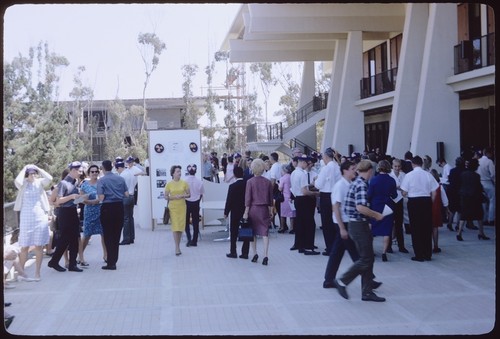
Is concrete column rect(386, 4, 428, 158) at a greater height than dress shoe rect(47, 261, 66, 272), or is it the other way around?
concrete column rect(386, 4, 428, 158)

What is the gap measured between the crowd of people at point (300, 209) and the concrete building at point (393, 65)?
21.0ft

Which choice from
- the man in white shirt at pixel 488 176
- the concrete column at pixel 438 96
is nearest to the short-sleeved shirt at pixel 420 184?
the man in white shirt at pixel 488 176

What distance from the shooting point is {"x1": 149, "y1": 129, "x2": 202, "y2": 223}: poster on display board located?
16.7 m

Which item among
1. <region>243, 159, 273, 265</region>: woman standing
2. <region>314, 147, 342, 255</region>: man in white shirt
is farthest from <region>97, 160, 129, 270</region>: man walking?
<region>314, 147, 342, 255</region>: man in white shirt

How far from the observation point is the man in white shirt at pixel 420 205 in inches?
441

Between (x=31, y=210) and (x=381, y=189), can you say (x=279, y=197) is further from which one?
(x=31, y=210)

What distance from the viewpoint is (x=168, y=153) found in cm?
1673

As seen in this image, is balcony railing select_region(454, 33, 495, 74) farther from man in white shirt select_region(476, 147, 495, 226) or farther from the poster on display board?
the poster on display board

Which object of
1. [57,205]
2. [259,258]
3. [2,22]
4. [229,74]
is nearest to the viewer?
[2,22]

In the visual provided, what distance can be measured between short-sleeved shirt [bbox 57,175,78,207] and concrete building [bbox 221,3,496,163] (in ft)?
36.2

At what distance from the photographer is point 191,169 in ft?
46.7

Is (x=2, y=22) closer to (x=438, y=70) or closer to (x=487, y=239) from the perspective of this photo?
(x=487, y=239)

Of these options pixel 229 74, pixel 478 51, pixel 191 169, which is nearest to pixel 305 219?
pixel 191 169

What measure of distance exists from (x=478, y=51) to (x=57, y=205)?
46.3ft
